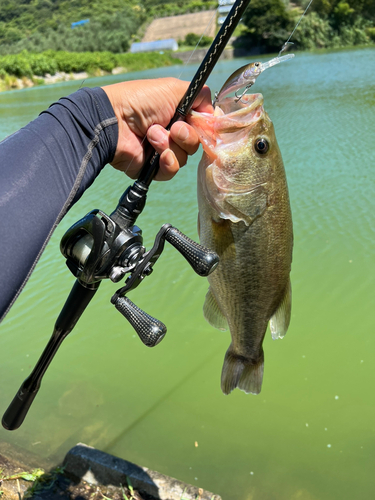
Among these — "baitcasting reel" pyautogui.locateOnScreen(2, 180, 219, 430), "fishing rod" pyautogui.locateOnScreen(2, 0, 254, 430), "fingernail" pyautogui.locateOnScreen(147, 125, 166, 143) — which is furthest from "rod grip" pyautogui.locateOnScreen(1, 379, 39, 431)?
"fingernail" pyautogui.locateOnScreen(147, 125, 166, 143)

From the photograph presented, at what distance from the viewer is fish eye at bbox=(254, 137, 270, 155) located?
1.97 metres

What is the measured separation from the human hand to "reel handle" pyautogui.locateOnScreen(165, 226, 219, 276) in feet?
1.90

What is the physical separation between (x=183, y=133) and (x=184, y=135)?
1 cm

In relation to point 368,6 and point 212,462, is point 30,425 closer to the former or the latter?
point 212,462

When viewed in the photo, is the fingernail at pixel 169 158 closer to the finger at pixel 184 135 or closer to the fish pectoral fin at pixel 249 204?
the finger at pixel 184 135

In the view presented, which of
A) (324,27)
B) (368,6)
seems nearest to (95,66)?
(324,27)

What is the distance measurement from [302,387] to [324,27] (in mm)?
39157

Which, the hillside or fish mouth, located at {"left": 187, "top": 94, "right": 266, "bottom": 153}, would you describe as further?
the hillside

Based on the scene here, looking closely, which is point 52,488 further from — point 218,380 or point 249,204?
point 249,204

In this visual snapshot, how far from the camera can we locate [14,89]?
1407 inches

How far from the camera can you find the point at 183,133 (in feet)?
6.38

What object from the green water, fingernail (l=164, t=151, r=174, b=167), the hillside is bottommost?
the hillside

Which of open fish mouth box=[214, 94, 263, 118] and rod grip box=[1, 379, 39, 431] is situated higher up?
open fish mouth box=[214, 94, 263, 118]

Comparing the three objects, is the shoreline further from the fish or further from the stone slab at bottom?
the stone slab at bottom
